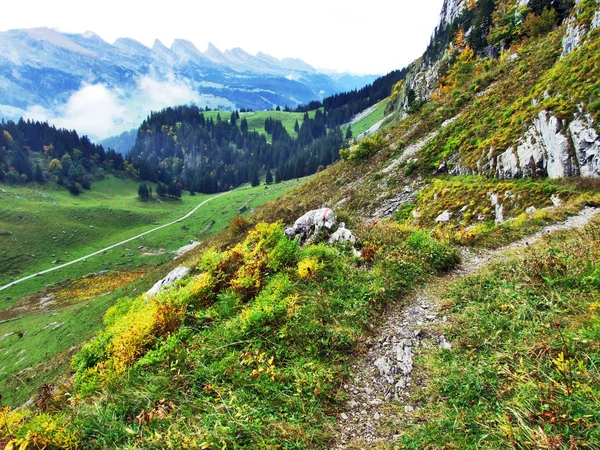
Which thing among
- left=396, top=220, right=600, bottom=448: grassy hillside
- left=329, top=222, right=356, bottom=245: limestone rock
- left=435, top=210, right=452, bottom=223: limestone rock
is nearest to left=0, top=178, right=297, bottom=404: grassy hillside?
left=329, top=222, right=356, bottom=245: limestone rock

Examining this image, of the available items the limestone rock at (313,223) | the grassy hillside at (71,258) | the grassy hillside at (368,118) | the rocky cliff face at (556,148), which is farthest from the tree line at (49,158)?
the rocky cliff face at (556,148)

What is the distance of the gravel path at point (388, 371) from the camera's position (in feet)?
16.5

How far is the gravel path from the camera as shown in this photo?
198 inches

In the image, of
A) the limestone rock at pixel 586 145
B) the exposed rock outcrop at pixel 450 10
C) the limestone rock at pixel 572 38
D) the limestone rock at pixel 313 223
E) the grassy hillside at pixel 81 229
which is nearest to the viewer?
the limestone rock at pixel 313 223

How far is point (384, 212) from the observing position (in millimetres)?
24094

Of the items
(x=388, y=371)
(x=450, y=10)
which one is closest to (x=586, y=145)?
(x=388, y=371)

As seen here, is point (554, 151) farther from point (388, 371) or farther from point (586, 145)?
point (388, 371)

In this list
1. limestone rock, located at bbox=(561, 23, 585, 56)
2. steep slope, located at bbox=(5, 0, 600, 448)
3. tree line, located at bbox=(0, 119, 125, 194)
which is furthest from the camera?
tree line, located at bbox=(0, 119, 125, 194)

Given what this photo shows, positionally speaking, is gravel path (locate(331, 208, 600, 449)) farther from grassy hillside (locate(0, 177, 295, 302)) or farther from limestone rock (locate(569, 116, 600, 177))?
grassy hillside (locate(0, 177, 295, 302))

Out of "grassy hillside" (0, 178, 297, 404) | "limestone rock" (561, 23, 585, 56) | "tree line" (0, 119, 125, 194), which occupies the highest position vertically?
"tree line" (0, 119, 125, 194)

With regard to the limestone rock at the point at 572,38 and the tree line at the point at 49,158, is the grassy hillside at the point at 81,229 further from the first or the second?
the limestone rock at the point at 572,38

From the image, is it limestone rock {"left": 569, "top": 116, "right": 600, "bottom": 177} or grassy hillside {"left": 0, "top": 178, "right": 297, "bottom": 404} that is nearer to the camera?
limestone rock {"left": 569, "top": 116, "right": 600, "bottom": 177}

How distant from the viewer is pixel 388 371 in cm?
617

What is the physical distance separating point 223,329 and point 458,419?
5135mm
